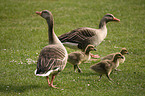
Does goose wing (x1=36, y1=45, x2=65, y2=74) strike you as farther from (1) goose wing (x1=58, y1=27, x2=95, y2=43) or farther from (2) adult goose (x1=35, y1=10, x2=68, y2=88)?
(1) goose wing (x1=58, y1=27, x2=95, y2=43)

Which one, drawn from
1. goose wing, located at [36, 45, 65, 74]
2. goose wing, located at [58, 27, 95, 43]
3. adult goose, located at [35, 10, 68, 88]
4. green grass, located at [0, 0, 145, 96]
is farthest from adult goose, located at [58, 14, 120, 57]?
goose wing, located at [36, 45, 65, 74]

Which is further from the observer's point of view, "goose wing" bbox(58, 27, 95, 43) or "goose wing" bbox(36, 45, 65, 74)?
"goose wing" bbox(58, 27, 95, 43)

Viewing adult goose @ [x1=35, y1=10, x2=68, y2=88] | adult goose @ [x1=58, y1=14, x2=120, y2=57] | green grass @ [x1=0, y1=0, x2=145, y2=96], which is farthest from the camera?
adult goose @ [x1=58, y1=14, x2=120, y2=57]

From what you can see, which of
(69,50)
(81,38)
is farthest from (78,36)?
(69,50)

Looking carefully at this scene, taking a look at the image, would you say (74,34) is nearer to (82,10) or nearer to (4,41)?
(4,41)

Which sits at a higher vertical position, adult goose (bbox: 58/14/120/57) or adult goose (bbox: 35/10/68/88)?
adult goose (bbox: 35/10/68/88)

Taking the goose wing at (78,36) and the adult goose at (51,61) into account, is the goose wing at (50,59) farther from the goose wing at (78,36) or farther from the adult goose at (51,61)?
the goose wing at (78,36)

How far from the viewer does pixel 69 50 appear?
1309 centimetres

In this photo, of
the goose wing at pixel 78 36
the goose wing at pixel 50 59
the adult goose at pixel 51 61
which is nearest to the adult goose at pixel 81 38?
the goose wing at pixel 78 36

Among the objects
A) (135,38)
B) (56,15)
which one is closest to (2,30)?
(56,15)

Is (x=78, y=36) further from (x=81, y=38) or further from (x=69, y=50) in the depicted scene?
(x=69, y=50)

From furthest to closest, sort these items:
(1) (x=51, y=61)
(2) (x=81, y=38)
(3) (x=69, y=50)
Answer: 1. (3) (x=69, y=50)
2. (2) (x=81, y=38)
3. (1) (x=51, y=61)

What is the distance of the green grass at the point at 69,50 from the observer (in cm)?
797

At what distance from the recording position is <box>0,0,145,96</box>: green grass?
797cm
